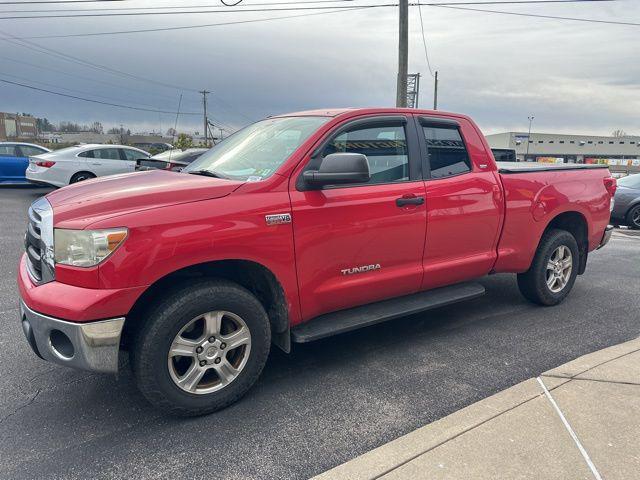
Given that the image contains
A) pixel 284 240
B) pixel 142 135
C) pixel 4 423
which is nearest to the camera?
pixel 4 423

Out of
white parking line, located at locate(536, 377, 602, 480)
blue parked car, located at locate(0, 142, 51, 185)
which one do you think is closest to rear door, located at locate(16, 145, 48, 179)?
blue parked car, located at locate(0, 142, 51, 185)

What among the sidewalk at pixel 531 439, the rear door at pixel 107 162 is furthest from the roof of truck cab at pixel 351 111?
the rear door at pixel 107 162

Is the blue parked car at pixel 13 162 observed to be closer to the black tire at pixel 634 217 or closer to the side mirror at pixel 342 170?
the side mirror at pixel 342 170

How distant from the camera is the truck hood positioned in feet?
8.66

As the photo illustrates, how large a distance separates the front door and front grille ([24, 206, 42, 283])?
1554 mm

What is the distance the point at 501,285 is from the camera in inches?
229

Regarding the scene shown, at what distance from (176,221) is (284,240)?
70 cm

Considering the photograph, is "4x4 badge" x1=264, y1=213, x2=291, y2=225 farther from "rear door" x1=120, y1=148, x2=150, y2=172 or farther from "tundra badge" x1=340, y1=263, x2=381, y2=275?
"rear door" x1=120, y1=148, x2=150, y2=172

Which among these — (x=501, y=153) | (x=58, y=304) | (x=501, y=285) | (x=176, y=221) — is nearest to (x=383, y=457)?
(x=176, y=221)

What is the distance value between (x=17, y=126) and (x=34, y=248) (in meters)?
86.0

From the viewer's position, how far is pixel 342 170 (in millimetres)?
3023

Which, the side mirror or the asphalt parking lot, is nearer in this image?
the asphalt parking lot

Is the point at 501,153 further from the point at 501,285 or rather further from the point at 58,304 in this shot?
the point at 58,304

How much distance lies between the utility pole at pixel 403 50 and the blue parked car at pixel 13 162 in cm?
1168
